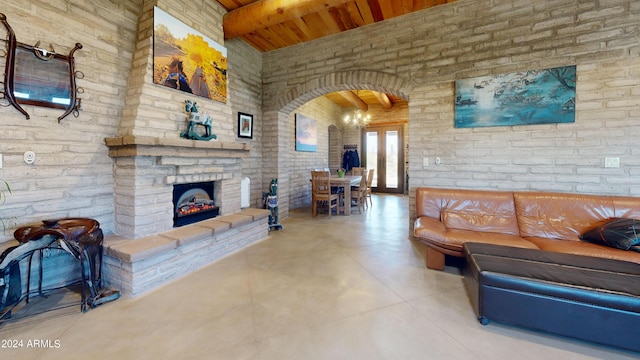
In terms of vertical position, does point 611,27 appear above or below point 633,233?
above

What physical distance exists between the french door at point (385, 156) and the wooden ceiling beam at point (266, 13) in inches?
232

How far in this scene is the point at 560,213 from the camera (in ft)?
8.57

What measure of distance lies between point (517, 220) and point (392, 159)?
6.04 metres

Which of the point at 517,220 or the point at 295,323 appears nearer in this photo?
the point at 295,323

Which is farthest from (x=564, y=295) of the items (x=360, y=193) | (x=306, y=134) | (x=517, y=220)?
(x=306, y=134)

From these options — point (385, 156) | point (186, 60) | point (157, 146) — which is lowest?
point (157, 146)

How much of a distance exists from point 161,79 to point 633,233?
4731mm

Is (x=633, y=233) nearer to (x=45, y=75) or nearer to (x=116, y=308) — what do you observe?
(x=116, y=308)

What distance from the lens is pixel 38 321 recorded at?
1.79m

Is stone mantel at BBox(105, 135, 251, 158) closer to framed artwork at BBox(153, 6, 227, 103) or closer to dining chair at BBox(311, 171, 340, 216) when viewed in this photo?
framed artwork at BBox(153, 6, 227, 103)

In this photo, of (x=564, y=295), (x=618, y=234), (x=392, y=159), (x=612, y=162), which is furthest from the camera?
(x=392, y=159)

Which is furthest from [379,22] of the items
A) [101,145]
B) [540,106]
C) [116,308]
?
[116,308]

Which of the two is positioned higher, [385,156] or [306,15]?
[306,15]

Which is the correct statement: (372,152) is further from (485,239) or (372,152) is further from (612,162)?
(485,239)
